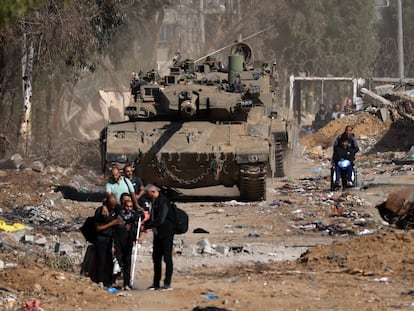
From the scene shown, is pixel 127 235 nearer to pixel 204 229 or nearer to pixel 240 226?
pixel 204 229

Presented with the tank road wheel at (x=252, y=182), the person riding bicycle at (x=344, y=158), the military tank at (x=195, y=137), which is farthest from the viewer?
the person riding bicycle at (x=344, y=158)

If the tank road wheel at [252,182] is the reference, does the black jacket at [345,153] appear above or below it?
above

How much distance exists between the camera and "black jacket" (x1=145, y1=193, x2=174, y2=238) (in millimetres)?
11055

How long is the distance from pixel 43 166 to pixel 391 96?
1575 cm

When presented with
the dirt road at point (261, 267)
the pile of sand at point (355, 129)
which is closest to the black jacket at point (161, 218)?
the dirt road at point (261, 267)

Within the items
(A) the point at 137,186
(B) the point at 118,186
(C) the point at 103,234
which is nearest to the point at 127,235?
(C) the point at 103,234

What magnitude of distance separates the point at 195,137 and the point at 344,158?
319cm

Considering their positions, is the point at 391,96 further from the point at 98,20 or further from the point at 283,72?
the point at 283,72

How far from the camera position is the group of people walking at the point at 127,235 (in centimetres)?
1111

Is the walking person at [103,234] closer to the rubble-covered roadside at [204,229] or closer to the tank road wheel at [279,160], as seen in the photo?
the rubble-covered roadside at [204,229]

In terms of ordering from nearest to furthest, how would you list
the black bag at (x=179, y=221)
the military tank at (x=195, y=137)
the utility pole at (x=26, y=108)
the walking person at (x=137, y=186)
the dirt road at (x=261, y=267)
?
1. the dirt road at (x=261, y=267)
2. the black bag at (x=179, y=221)
3. the walking person at (x=137, y=186)
4. the military tank at (x=195, y=137)
5. the utility pole at (x=26, y=108)

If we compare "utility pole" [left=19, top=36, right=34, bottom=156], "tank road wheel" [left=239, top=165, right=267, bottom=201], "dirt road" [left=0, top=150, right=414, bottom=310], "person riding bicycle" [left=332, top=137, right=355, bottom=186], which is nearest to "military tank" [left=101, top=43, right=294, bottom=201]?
"tank road wheel" [left=239, top=165, right=267, bottom=201]

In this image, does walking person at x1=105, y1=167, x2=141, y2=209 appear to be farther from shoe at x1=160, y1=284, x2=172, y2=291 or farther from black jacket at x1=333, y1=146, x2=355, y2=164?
black jacket at x1=333, y1=146, x2=355, y2=164

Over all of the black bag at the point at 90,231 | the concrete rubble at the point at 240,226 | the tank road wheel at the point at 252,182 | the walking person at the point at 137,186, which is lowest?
the concrete rubble at the point at 240,226
